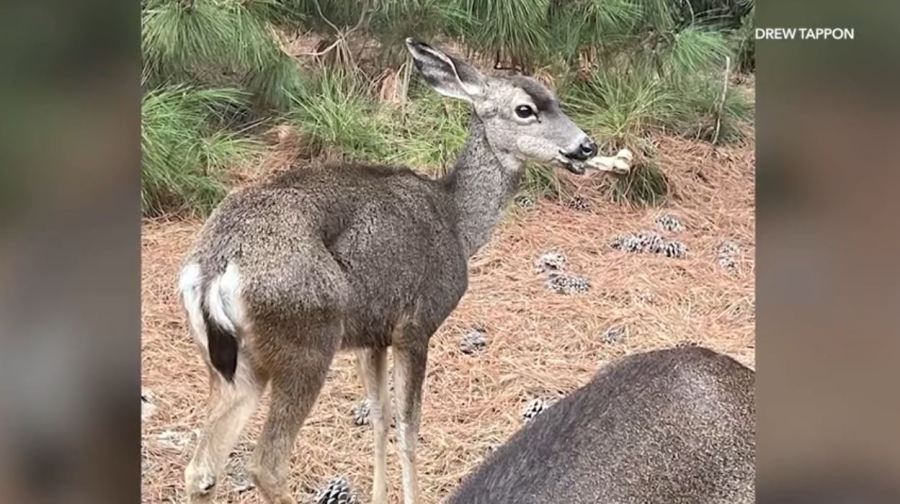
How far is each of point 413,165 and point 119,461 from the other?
1.06m

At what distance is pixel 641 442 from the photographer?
101 inches

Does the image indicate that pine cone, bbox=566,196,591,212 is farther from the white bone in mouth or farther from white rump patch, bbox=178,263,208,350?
white rump patch, bbox=178,263,208,350

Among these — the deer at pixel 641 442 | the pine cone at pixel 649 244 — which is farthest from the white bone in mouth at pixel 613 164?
the deer at pixel 641 442

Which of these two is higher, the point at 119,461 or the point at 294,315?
the point at 294,315

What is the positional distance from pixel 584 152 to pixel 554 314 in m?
0.40

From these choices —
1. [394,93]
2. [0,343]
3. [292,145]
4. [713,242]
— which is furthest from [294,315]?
[713,242]

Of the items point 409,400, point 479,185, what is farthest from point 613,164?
point 409,400

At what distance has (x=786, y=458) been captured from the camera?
2775 millimetres

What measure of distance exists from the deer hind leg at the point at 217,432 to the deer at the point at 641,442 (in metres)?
0.54

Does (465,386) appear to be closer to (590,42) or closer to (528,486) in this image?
(528,486)

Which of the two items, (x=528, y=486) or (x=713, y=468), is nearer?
(x=528, y=486)

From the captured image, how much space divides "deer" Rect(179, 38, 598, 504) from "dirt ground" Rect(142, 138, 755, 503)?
6 centimetres

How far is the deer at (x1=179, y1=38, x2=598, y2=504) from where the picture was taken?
8.10ft

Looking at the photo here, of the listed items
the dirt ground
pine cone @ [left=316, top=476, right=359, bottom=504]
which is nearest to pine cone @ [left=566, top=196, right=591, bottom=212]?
the dirt ground
